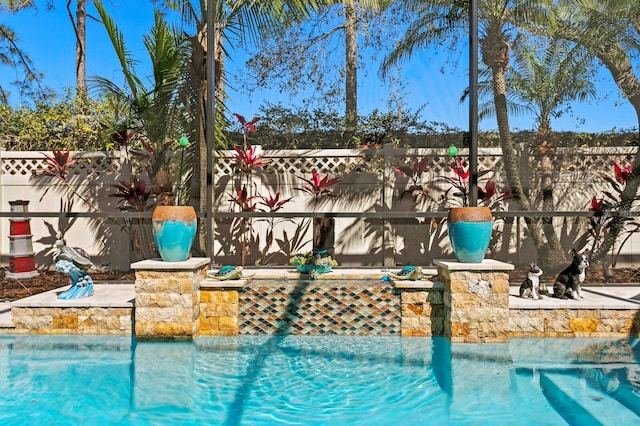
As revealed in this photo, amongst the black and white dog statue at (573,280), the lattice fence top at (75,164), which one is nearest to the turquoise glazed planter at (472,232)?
the black and white dog statue at (573,280)

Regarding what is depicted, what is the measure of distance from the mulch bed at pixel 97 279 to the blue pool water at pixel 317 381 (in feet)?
5.31

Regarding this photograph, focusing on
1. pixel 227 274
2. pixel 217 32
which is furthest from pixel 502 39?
pixel 227 274

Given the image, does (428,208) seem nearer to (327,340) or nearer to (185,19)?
(327,340)

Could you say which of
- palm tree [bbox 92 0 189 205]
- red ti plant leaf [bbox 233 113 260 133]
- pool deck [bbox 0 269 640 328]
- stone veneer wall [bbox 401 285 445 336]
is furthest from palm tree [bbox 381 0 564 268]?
palm tree [bbox 92 0 189 205]

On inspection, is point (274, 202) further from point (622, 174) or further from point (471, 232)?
point (622, 174)

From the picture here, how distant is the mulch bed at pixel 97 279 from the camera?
5602mm

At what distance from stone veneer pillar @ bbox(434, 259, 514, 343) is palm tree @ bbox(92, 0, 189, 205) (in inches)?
134

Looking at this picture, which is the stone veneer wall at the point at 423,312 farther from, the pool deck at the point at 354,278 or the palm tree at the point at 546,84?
the palm tree at the point at 546,84

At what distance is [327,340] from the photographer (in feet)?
13.9

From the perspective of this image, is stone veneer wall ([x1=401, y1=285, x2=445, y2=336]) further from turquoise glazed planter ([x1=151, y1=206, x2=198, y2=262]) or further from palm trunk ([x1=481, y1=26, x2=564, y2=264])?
palm trunk ([x1=481, y1=26, x2=564, y2=264])

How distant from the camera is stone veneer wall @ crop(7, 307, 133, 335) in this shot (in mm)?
4266

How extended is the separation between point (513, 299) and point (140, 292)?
11.6 ft

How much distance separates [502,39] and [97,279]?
6.68 metres

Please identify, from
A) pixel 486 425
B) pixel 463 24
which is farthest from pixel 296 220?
pixel 486 425
